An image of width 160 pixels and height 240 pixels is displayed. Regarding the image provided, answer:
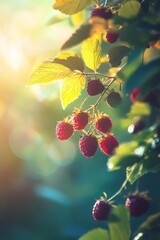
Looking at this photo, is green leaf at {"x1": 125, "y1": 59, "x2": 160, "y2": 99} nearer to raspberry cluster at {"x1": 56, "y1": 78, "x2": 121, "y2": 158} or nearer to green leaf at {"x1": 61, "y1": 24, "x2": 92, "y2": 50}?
green leaf at {"x1": 61, "y1": 24, "x2": 92, "y2": 50}

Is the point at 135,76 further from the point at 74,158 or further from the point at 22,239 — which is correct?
the point at 74,158

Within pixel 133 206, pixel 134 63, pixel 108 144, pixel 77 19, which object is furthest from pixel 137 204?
pixel 77 19

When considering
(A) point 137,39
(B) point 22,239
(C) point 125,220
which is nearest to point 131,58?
(A) point 137,39

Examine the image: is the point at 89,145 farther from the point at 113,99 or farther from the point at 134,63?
the point at 134,63

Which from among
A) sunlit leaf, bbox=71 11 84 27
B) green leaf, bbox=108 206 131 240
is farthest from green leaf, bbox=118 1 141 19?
sunlit leaf, bbox=71 11 84 27

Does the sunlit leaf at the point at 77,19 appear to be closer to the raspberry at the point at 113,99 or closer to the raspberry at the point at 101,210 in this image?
the raspberry at the point at 113,99

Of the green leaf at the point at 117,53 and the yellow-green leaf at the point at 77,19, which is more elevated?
the yellow-green leaf at the point at 77,19

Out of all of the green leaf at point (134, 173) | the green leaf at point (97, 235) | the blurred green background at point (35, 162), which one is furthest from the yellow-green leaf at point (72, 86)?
the blurred green background at point (35, 162)
